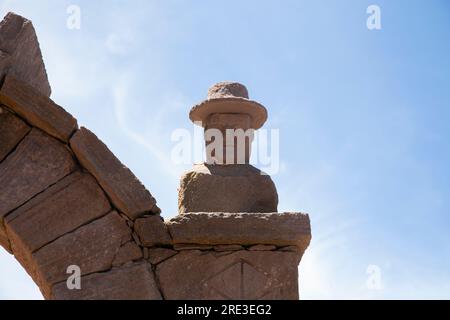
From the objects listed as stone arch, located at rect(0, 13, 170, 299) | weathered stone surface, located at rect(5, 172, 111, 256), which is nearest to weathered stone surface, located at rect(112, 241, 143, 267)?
stone arch, located at rect(0, 13, 170, 299)

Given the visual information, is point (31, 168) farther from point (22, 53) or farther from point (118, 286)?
point (118, 286)

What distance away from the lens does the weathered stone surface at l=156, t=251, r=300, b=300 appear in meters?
3.95

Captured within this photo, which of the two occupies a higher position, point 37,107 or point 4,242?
point 37,107

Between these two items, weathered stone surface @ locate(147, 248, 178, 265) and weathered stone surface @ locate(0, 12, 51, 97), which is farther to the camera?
weathered stone surface @ locate(0, 12, 51, 97)

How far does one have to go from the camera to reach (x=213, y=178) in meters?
4.39

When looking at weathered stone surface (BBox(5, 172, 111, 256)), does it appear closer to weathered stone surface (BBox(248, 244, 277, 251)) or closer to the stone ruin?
the stone ruin

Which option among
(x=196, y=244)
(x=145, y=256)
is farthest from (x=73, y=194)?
(x=196, y=244)

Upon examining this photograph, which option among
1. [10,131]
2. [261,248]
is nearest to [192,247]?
[261,248]

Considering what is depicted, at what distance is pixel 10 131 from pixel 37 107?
278 mm

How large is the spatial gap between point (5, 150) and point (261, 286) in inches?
76.9

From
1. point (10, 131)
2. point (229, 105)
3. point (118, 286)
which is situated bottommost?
point (118, 286)

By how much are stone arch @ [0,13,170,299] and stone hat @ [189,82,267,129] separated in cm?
86

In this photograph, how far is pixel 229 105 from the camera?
181 inches
